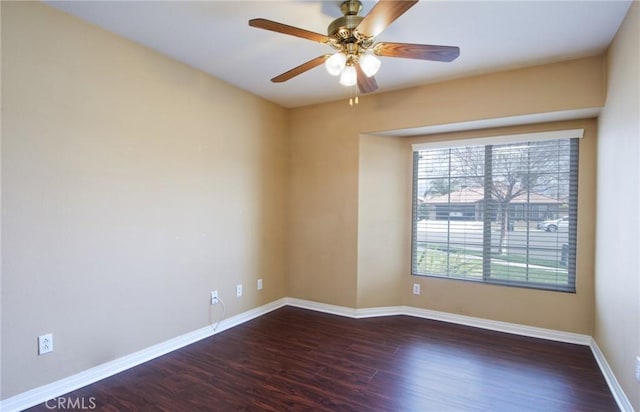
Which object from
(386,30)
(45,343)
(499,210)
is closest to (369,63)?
(386,30)

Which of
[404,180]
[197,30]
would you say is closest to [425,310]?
[404,180]

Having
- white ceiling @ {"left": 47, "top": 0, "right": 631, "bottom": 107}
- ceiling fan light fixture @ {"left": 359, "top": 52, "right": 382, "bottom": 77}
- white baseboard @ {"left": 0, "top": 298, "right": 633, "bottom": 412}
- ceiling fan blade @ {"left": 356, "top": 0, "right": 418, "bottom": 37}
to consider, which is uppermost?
white ceiling @ {"left": 47, "top": 0, "right": 631, "bottom": 107}

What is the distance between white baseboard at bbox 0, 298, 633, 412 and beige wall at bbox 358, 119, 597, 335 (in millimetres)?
70

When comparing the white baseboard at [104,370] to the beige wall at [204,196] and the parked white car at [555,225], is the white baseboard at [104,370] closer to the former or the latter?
the beige wall at [204,196]

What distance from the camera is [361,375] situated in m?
2.46

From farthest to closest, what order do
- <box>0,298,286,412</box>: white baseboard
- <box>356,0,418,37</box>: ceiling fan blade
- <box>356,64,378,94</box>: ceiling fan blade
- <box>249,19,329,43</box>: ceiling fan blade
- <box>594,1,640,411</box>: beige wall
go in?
<box>356,64,378,94</box>: ceiling fan blade < <box>0,298,286,412</box>: white baseboard < <box>594,1,640,411</box>: beige wall < <box>249,19,329,43</box>: ceiling fan blade < <box>356,0,418,37</box>: ceiling fan blade

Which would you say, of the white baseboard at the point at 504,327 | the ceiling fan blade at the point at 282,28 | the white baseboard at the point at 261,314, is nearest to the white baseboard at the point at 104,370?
the white baseboard at the point at 261,314

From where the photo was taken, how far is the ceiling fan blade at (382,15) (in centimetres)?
154

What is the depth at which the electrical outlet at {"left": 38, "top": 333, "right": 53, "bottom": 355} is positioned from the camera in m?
2.07

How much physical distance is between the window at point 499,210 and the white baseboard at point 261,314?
1.45 ft

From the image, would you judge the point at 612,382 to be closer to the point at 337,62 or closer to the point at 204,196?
the point at 337,62

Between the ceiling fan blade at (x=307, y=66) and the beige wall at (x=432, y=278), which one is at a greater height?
the ceiling fan blade at (x=307, y=66)

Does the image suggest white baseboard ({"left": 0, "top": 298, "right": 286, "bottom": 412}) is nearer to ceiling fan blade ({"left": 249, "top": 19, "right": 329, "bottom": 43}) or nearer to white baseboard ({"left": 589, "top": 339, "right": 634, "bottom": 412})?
ceiling fan blade ({"left": 249, "top": 19, "right": 329, "bottom": 43})

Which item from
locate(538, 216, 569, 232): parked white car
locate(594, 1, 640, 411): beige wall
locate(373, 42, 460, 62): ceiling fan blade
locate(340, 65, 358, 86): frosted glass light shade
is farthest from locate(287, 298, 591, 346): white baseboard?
locate(373, 42, 460, 62): ceiling fan blade
